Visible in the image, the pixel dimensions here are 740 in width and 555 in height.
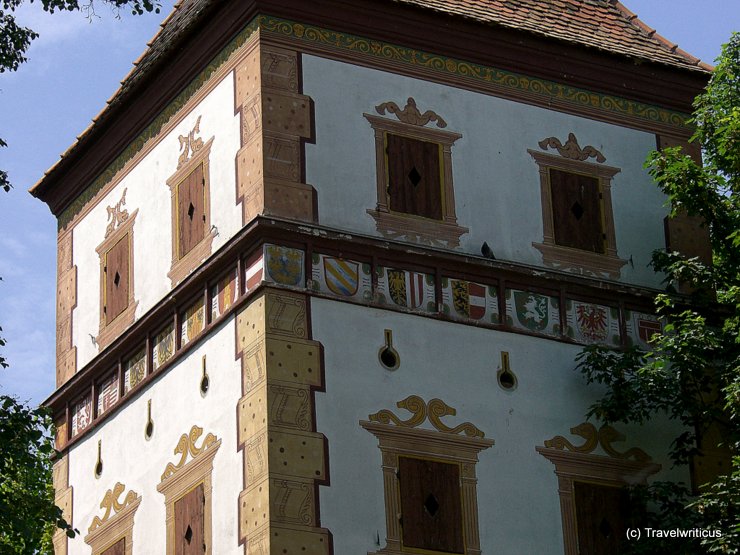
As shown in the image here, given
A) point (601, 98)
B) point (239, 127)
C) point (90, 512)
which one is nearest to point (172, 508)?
point (90, 512)

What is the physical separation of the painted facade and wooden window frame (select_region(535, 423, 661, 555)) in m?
0.03

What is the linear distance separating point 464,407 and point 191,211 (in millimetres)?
4645

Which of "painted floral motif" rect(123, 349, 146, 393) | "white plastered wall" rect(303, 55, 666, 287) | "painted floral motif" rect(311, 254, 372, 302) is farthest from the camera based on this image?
"painted floral motif" rect(123, 349, 146, 393)

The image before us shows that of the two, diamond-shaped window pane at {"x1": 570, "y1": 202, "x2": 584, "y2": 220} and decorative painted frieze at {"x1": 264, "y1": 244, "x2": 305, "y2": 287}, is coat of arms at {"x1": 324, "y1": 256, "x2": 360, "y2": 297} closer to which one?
decorative painted frieze at {"x1": 264, "y1": 244, "x2": 305, "y2": 287}

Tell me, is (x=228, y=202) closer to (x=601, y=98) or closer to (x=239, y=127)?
(x=239, y=127)

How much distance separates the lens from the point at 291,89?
28969mm

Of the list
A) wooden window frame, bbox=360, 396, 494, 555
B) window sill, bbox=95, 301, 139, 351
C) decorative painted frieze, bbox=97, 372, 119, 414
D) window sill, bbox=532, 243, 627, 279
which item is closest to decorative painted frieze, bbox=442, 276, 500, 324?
window sill, bbox=532, 243, 627, 279

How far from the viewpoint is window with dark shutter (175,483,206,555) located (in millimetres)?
27609

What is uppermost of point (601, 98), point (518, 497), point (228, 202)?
point (601, 98)

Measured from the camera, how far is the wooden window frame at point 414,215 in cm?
2878

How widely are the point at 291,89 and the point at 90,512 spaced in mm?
6452

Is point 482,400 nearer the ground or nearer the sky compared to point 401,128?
nearer the ground

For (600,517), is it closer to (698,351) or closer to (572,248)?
(698,351)

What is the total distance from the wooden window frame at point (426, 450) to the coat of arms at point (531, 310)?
1.81 m
